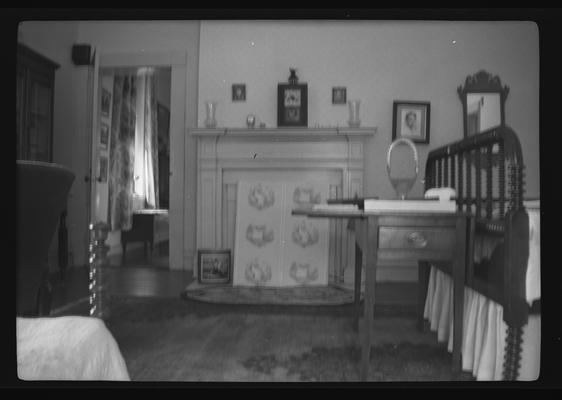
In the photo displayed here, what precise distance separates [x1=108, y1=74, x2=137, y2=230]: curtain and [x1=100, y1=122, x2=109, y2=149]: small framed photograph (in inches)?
1.5

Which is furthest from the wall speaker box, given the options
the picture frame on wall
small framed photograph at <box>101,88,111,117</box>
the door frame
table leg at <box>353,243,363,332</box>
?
table leg at <box>353,243,363,332</box>

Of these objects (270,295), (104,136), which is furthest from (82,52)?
(270,295)

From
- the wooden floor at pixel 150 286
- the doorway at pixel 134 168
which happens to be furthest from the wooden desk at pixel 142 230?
the wooden floor at pixel 150 286

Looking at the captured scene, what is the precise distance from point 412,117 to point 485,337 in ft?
4.00

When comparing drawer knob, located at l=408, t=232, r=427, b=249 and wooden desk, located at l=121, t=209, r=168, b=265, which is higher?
drawer knob, located at l=408, t=232, r=427, b=249

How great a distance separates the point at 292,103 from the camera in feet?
7.96

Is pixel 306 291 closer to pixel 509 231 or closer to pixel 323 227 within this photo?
pixel 323 227

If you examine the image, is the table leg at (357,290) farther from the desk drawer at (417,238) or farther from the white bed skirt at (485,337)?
the desk drawer at (417,238)

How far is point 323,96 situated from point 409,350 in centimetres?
139

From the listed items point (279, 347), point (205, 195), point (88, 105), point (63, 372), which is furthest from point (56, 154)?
point (63, 372)

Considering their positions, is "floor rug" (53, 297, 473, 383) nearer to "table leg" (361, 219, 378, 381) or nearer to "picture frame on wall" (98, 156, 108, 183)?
"table leg" (361, 219, 378, 381)

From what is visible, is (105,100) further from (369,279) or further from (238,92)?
(369,279)

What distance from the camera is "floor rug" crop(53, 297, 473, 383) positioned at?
1.34 metres

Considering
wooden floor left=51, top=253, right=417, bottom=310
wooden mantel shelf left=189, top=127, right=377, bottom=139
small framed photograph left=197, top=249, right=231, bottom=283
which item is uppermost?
wooden mantel shelf left=189, top=127, right=377, bottom=139
